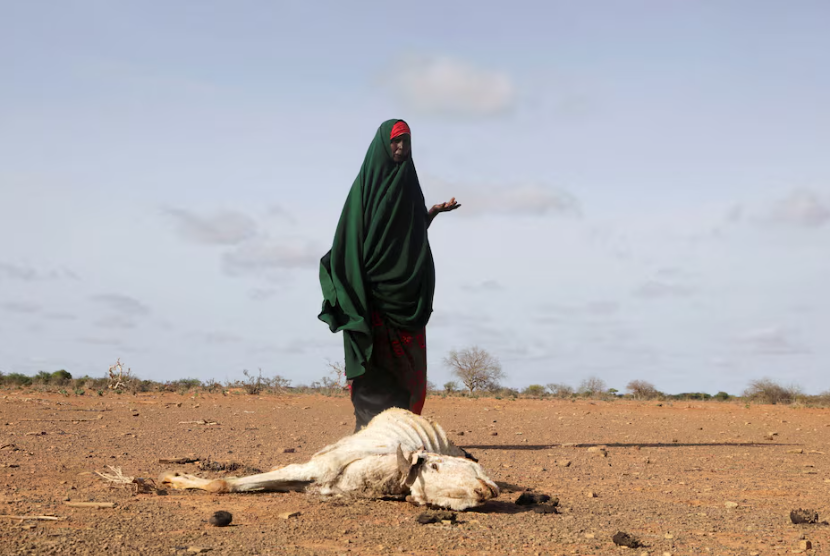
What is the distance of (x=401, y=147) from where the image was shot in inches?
308

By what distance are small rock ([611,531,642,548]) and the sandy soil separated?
53 mm

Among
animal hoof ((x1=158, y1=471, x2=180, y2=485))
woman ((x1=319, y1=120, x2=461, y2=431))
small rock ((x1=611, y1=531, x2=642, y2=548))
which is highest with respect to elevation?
woman ((x1=319, y1=120, x2=461, y2=431))

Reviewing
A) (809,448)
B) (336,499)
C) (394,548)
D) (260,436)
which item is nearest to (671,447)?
(809,448)

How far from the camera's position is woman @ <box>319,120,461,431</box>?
295 inches

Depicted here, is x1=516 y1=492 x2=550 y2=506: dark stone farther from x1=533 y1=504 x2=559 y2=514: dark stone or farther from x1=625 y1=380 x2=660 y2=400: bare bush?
x1=625 y1=380 x2=660 y2=400: bare bush

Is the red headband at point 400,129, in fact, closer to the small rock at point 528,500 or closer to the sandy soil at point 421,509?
the sandy soil at point 421,509

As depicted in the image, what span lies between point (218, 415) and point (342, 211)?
7463 millimetres

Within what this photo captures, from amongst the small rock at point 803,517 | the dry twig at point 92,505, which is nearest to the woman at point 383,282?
the dry twig at point 92,505

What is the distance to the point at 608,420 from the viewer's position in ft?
49.9

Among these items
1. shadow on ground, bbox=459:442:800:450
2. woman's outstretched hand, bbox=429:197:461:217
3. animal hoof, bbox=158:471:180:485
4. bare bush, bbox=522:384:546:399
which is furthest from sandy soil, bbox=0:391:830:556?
bare bush, bbox=522:384:546:399

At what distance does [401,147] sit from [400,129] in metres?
0.19

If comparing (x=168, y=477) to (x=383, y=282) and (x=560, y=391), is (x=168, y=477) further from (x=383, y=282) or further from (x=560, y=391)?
(x=560, y=391)

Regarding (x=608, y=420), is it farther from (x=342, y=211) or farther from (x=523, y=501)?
(x=523, y=501)

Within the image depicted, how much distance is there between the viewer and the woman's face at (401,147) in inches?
308
